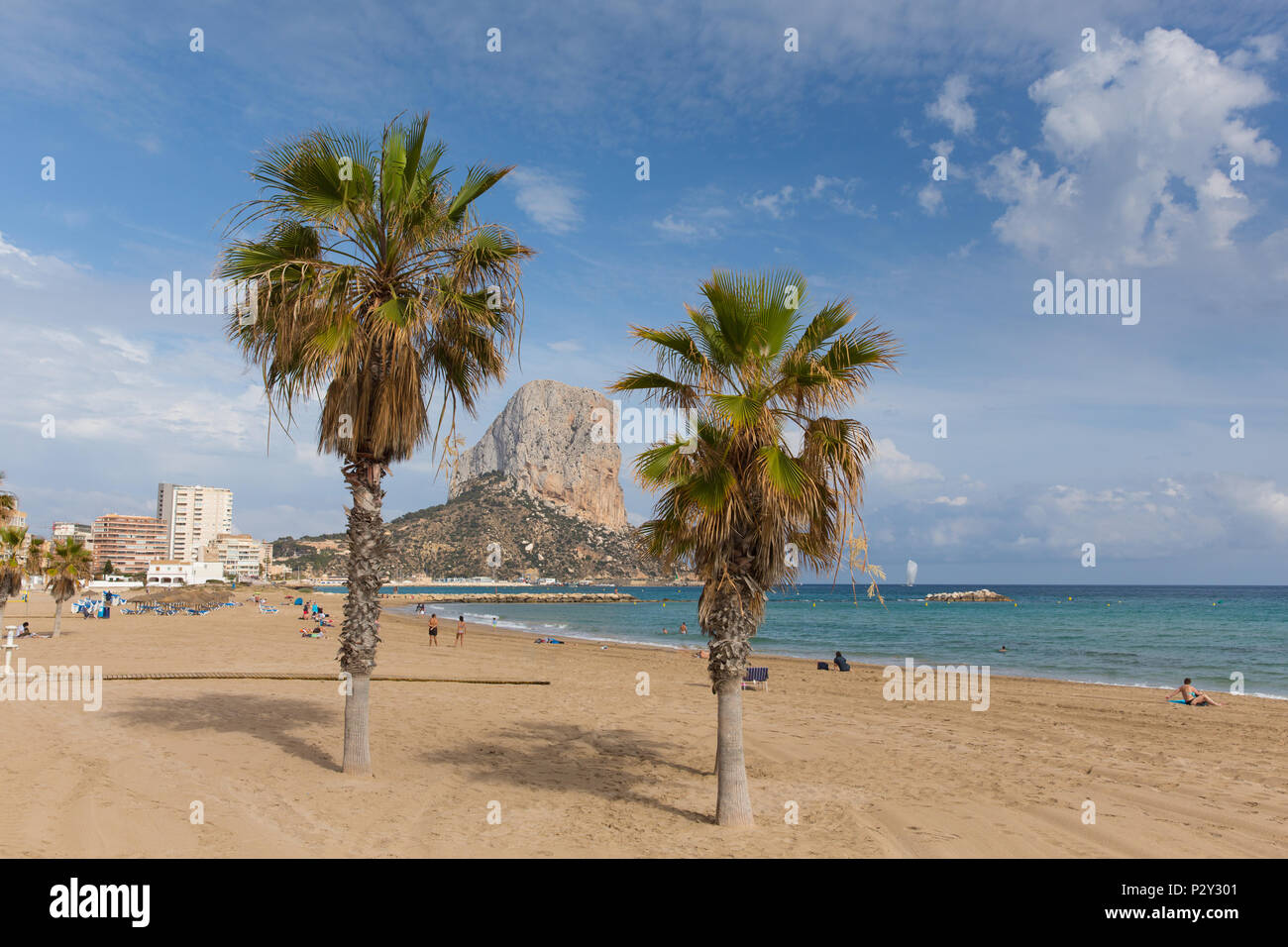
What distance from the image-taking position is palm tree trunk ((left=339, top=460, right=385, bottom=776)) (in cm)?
889

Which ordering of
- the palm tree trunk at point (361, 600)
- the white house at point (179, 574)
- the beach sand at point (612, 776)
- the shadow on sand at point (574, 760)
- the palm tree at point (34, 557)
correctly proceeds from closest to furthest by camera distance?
the beach sand at point (612, 776)
the palm tree trunk at point (361, 600)
the shadow on sand at point (574, 760)
the palm tree at point (34, 557)
the white house at point (179, 574)

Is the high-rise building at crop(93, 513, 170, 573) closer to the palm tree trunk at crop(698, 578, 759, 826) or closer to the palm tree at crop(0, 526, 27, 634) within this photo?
the palm tree at crop(0, 526, 27, 634)

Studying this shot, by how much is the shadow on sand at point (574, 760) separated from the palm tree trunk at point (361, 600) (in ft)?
5.65

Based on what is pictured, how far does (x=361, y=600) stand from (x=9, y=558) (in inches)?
923

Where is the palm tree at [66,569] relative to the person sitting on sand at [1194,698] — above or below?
above

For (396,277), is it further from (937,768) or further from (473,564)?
(473,564)

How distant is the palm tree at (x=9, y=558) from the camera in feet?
Answer: 78.3

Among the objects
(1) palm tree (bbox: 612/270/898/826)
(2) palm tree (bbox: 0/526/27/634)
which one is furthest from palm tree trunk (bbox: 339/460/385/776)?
(2) palm tree (bbox: 0/526/27/634)

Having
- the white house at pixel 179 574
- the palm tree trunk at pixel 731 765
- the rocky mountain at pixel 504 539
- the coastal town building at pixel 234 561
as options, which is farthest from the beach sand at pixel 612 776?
the coastal town building at pixel 234 561

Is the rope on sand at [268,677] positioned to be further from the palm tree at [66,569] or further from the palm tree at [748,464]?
the palm tree at [66,569]

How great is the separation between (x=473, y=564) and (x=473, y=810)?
166 meters

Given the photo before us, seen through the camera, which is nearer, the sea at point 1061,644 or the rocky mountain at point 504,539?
the sea at point 1061,644

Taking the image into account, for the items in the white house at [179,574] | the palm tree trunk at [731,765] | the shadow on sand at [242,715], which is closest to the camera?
the palm tree trunk at [731,765]

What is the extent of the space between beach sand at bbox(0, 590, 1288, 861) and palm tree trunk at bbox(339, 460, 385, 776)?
674 mm
